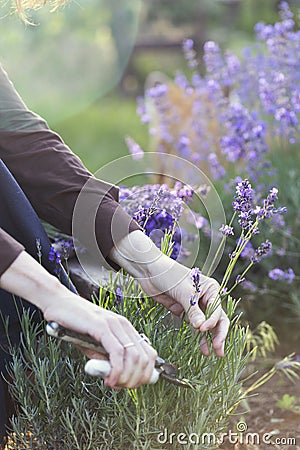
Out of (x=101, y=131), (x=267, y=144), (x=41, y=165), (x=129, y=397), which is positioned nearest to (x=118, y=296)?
(x=129, y=397)

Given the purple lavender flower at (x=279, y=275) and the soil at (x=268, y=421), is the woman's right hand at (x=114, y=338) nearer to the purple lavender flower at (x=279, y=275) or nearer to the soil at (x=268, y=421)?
the soil at (x=268, y=421)

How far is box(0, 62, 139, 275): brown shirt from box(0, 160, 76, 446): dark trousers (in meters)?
0.14

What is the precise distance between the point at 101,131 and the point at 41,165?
266 inches

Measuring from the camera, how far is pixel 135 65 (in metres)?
12.6

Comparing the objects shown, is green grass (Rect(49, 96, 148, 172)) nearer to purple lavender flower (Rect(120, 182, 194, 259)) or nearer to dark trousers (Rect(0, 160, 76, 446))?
purple lavender flower (Rect(120, 182, 194, 259))

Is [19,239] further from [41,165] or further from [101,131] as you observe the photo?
[101,131]

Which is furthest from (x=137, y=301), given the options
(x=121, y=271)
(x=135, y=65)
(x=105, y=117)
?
(x=135, y=65)

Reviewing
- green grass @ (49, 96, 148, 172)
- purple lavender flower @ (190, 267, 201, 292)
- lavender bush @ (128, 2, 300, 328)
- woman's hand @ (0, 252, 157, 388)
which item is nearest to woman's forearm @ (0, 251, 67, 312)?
woman's hand @ (0, 252, 157, 388)

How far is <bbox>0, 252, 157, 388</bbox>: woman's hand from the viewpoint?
129 cm

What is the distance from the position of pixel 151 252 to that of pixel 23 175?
44cm

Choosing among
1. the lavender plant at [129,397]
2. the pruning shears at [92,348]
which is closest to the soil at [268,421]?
the lavender plant at [129,397]

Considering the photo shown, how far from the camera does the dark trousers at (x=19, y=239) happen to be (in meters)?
1.73

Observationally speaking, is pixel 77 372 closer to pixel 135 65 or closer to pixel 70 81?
pixel 70 81

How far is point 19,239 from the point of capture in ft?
5.90
